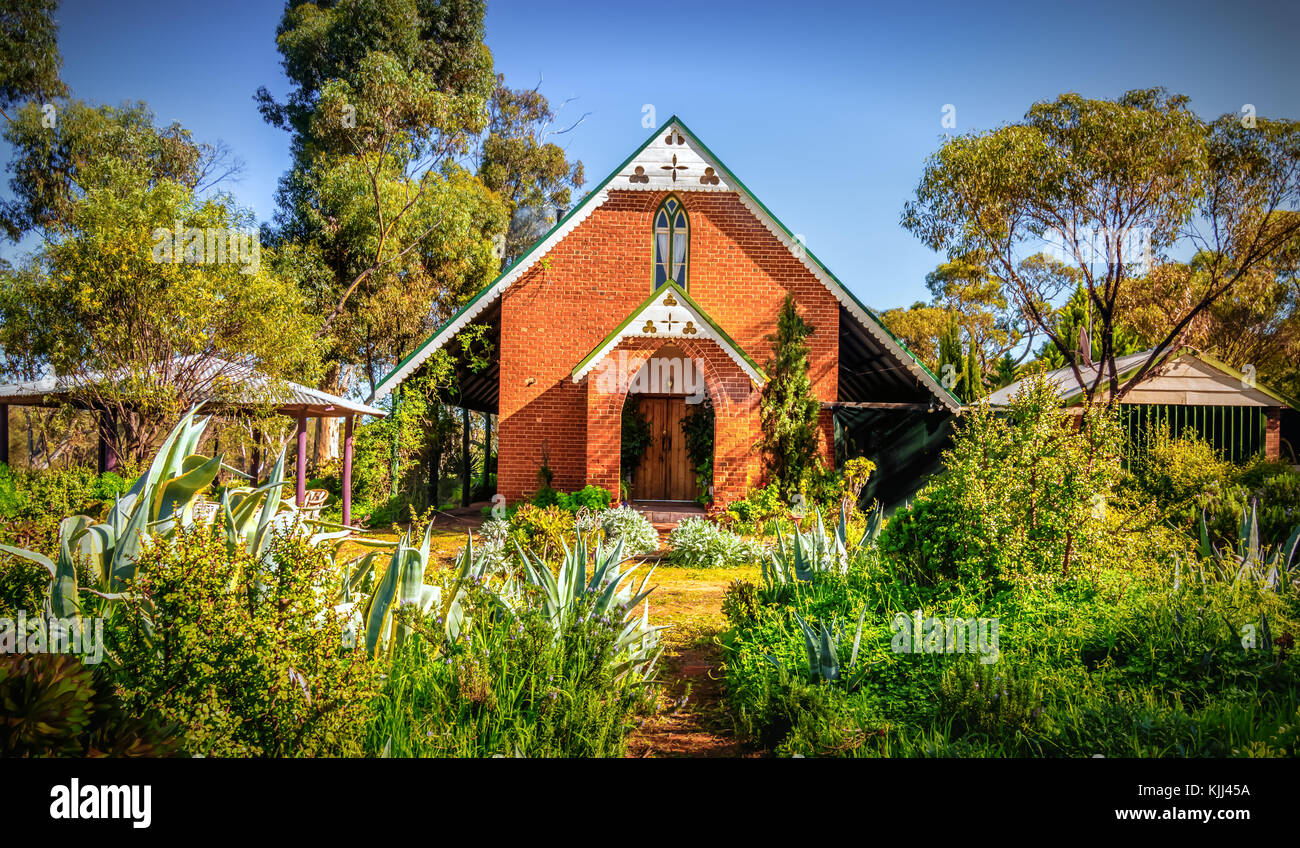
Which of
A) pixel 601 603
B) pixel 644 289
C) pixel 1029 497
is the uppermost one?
pixel 644 289

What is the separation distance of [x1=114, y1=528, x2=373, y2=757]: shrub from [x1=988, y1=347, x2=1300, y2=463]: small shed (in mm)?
15504

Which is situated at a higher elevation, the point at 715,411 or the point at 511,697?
the point at 715,411

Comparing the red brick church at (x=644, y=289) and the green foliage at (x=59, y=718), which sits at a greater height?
the red brick church at (x=644, y=289)

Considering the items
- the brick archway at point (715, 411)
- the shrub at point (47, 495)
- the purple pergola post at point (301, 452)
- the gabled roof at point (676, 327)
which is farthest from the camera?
the purple pergola post at point (301, 452)

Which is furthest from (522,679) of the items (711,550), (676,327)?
(676,327)

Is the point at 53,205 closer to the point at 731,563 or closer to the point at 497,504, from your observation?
the point at 497,504

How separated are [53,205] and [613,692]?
28.3 meters

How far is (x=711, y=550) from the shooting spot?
1127 centimetres

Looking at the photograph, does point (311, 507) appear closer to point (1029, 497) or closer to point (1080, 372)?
point (1029, 497)

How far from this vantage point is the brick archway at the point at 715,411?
545 inches

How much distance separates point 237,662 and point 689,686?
300 cm

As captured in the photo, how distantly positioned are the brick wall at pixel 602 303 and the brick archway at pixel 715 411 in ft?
5.50

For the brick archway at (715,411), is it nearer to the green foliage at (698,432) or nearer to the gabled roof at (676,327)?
the gabled roof at (676,327)

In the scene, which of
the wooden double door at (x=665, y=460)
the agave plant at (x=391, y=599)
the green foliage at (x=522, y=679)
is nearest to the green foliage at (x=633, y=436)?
the wooden double door at (x=665, y=460)
